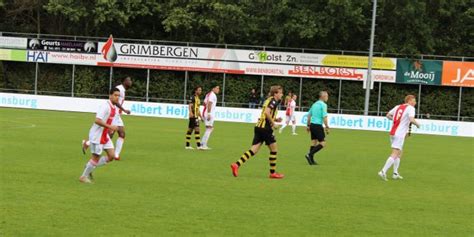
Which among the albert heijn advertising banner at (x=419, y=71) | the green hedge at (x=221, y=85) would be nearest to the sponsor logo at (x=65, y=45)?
the green hedge at (x=221, y=85)

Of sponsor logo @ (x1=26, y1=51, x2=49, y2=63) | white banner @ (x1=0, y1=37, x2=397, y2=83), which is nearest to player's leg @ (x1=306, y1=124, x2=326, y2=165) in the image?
white banner @ (x1=0, y1=37, x2=397, y2=83)

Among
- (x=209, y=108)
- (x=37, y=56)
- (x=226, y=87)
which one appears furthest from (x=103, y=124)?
(x=37, y=56)

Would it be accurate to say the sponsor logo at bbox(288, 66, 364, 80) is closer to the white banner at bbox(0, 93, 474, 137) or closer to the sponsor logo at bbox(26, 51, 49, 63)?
the white banner at bbox(0, 93, 474, 137)

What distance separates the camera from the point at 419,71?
48875 mm

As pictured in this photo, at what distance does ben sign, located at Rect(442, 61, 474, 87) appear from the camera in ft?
157

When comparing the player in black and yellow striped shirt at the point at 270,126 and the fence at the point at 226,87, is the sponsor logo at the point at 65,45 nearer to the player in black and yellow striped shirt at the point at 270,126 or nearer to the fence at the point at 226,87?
the fence at the point at 226,87

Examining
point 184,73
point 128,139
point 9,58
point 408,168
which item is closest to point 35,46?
point 9,58

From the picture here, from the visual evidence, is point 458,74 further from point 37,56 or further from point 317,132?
point 317,132

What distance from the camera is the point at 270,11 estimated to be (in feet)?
169

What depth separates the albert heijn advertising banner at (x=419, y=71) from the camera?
159 ft

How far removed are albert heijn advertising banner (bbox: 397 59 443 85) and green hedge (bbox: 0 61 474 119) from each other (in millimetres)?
1182

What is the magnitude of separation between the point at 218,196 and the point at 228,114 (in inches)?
1200

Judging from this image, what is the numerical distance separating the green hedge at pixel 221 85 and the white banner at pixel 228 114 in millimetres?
8074

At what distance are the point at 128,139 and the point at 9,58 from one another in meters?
32.0
